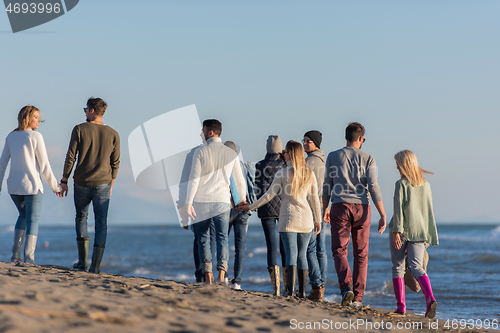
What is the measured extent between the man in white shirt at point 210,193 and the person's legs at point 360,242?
1424 mm

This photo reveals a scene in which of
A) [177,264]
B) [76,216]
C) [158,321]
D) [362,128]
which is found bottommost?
[177,264]

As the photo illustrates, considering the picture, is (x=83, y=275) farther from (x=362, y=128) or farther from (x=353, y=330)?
(x=362, y=128)

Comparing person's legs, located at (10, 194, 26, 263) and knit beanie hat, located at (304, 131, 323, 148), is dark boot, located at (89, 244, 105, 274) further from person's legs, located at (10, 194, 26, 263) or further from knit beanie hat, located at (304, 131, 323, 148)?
knit beanie hat, located at (304, 131, 323, 148)

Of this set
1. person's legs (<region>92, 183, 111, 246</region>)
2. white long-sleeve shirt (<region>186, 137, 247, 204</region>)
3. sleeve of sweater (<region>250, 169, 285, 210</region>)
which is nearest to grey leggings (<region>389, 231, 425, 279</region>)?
sleeve of sweater (<region>250, 169, 285, 210</region>)

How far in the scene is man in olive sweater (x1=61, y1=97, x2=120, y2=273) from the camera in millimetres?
4832

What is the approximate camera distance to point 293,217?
4.75m

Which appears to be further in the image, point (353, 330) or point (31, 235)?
point (31, 235)

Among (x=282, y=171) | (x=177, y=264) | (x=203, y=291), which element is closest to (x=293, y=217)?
(x=282, y=171)

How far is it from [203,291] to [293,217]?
140cm

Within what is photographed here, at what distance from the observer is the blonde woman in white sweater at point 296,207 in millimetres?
4750

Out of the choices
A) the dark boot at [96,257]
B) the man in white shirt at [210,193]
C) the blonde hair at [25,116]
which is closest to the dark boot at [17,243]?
the dark boot at [96,257]

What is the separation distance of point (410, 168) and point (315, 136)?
1.32 m

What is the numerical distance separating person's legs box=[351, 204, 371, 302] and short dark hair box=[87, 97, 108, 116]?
3.07 metres

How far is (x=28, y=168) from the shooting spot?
4.94 meters
